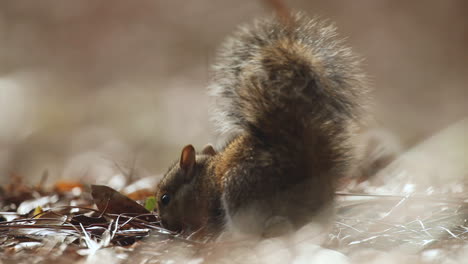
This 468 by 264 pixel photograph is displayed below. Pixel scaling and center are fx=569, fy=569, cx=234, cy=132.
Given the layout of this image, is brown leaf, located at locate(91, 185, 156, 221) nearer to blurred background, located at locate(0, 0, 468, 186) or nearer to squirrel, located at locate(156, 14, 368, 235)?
squirrel, located at locate(156, 14, 368, 235)

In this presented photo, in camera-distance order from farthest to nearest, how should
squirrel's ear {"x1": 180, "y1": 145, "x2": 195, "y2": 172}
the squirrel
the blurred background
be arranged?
the blurred background
squirrel's ear {"x1": 180, "y1": 145, "x2": 195, "y2": 172}
the squirrel

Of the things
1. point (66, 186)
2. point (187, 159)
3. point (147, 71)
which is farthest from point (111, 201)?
point (147, 71)

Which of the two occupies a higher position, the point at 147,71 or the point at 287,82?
the point at 147,71

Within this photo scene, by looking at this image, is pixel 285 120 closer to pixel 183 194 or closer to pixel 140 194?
pixel 183 194

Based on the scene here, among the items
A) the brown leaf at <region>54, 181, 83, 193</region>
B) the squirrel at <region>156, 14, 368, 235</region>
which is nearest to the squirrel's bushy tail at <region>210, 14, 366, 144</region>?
the squirrel at <region>156, 14, 368, 235</region>

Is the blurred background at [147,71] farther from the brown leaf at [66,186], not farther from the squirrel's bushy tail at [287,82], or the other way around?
the squirrel's bushy tail at [287,82]

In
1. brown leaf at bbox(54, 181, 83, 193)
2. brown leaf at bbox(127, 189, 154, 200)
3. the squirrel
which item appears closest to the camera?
the squirrel

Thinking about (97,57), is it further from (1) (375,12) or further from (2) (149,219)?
(2) (149,219)
